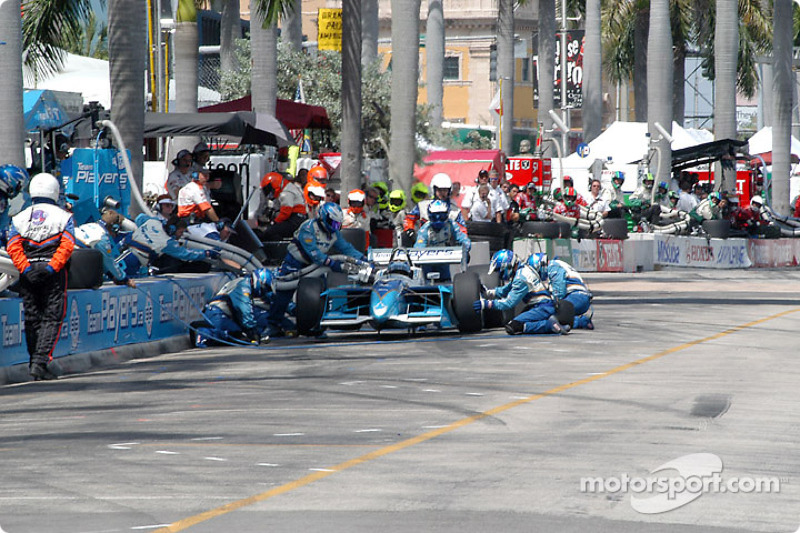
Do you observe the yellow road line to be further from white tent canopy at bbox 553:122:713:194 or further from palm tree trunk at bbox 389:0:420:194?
white tent canopy at bbox 553:122:713:194

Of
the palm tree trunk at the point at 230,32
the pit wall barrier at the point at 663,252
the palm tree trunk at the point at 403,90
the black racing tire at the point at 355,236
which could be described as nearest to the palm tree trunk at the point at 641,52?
the pit wall barrier at the point at 663,252

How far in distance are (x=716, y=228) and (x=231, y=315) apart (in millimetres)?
21613

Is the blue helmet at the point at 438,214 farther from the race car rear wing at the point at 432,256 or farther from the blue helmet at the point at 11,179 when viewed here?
the blue helmet at the point at 11,179

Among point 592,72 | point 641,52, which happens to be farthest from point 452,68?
point 592,72

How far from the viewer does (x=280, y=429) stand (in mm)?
9562

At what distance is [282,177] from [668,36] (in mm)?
21492

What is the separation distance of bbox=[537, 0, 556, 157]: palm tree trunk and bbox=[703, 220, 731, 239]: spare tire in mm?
13930

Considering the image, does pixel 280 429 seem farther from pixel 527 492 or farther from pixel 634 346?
pixel 634 346

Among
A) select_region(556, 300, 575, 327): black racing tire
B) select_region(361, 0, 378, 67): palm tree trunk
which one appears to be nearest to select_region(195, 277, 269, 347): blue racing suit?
select_region(556, 300, 575, 327): black racing tire

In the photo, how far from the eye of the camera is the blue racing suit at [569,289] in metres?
17.4

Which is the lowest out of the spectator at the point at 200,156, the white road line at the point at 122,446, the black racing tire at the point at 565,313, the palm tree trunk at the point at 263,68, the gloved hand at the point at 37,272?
the white road line at the point at 122,446

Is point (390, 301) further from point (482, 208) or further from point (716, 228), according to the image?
point (716, 228)

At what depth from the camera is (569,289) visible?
17531mm

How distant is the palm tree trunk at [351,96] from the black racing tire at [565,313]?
29.6ft
